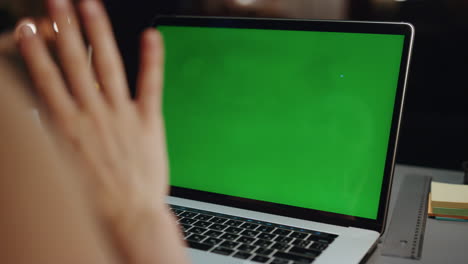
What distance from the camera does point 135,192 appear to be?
0.45 metres

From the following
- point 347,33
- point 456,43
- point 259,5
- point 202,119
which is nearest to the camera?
point 347,33

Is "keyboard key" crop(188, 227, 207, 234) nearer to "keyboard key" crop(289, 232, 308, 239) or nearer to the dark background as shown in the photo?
"keyboard key" crop(289, 232, 308, 239)

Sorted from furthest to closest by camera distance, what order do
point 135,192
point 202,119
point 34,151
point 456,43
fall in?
point 456,43 → point 202,119 → point 135,192 → point 34,151

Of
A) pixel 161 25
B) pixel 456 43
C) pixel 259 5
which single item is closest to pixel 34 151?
pixel 161 25

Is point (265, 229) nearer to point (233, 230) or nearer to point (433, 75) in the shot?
point (233, 230)

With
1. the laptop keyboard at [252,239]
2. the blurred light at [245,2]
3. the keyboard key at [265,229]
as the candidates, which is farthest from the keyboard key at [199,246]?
the blurred light at [245,2]

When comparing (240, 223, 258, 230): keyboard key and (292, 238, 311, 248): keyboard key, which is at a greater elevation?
(292, 238, 311, 248): keyboard key

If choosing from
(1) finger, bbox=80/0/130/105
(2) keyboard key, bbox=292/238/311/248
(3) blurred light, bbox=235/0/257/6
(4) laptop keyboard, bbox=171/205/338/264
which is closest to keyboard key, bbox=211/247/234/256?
(4) laptop keyboard, bbox=171/205/338/264

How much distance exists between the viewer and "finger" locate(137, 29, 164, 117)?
48 centimetres

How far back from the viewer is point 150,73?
1.60 ft

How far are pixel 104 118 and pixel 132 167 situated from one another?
6cm

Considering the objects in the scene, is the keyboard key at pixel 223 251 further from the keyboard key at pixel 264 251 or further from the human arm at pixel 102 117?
the human arm at pixel 102 117

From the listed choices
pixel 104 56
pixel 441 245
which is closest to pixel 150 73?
pixel 104 56

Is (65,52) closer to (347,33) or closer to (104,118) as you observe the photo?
(104,118)
